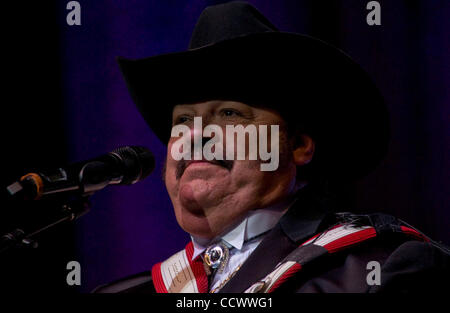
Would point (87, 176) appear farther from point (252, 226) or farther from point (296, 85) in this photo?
point (296, 85)

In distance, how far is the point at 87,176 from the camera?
50.8 inches

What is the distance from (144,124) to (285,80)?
36.3 inches

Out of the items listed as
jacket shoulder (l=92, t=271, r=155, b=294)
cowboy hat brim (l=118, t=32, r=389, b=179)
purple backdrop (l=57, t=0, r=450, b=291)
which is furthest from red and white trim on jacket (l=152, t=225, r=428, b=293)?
purple backdrop (l=57, t=0, r=450, b=291)

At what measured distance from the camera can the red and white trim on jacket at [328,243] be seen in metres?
1.34

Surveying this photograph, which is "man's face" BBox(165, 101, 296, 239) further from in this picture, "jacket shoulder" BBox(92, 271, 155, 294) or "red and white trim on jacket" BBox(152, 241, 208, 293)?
"jacket shoulder" BBox(92, 271, 155, 294)

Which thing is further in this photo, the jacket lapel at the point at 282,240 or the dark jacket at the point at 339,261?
the jacket lapel at the point at 282,240

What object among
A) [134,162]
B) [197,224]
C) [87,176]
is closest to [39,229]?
[87,176]

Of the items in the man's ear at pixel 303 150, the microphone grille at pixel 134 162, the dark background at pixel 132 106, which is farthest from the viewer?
the dark background at pixel 132 106

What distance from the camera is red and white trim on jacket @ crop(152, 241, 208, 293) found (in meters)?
1.65

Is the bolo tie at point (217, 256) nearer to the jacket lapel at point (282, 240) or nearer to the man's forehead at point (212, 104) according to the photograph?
the jacket lapel at point (282, 240)

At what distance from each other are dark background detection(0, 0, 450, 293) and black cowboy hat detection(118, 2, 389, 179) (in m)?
0.38

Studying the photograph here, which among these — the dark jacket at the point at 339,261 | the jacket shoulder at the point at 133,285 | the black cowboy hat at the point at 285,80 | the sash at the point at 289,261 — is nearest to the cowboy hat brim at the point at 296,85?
the black cowboy hat at the point at 285,80
